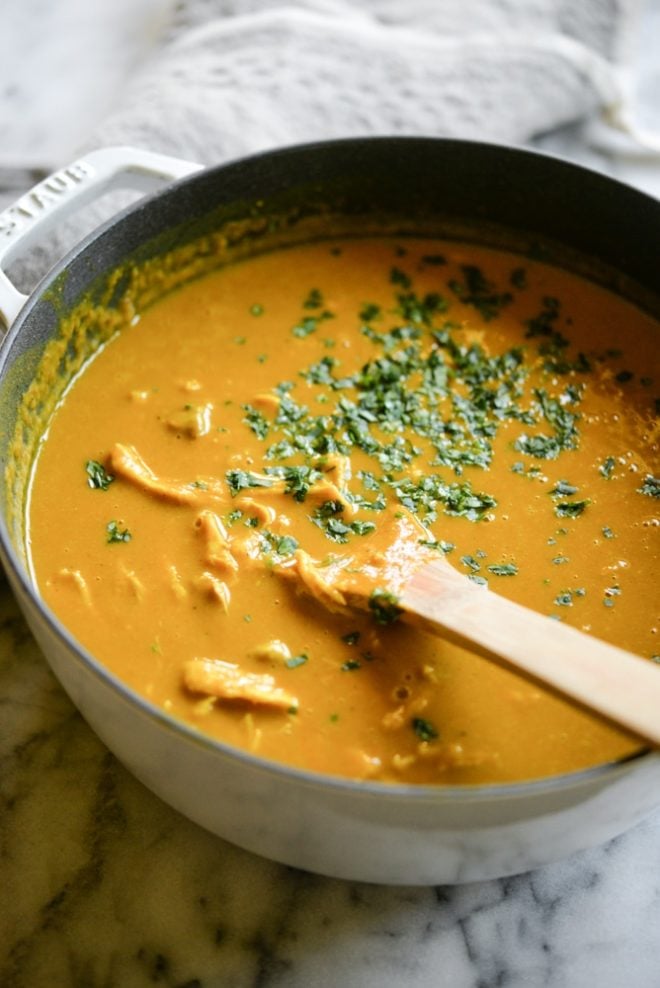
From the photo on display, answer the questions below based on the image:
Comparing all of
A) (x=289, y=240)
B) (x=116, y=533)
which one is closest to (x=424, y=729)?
(x=116, y=533)

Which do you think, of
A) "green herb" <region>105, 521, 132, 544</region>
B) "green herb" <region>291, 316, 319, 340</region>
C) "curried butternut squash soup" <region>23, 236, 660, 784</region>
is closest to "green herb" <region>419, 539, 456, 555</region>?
"curried butternut squash soup" <region>23, 236, 660, 784</region>

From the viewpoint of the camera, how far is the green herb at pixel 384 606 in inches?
68.4

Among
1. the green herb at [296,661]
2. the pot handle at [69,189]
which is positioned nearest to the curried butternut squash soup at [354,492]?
the green herb at [296,661]

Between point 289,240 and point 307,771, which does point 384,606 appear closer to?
point 307,771

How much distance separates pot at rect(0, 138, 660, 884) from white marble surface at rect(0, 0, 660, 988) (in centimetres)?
13

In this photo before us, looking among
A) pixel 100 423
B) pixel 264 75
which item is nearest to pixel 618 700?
pixel 100 423

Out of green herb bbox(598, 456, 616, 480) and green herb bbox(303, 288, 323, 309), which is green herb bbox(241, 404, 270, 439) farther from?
green herb bbox(598, 456, 616, 480)

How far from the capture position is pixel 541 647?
1512mm

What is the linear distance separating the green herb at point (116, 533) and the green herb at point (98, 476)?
0.09m

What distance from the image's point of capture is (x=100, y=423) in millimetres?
2186

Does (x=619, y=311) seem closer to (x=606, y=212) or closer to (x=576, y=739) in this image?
(x=606, y=212)

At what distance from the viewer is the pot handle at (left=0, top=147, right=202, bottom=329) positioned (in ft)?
6.37

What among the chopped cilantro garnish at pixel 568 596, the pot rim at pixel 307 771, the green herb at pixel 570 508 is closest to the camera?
the pot rim at pixel 307 771

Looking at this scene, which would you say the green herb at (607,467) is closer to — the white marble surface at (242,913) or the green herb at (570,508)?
the green herb at (570,508)
